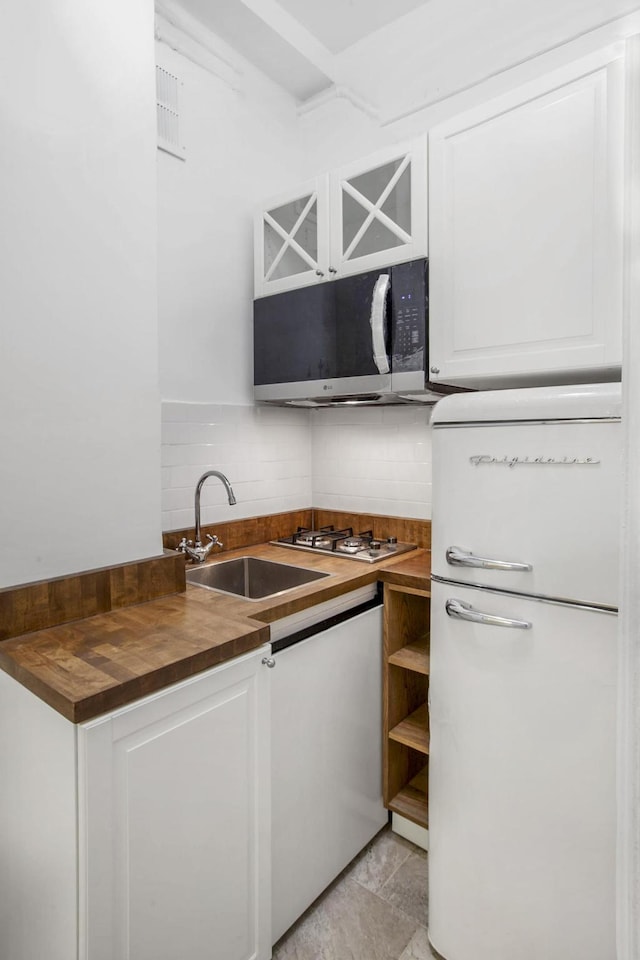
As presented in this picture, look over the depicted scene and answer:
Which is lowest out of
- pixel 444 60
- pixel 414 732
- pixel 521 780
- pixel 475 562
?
pixel 414 732

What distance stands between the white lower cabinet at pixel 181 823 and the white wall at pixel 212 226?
1.23 meters

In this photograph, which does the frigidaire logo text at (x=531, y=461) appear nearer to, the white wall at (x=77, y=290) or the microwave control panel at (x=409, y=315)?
the microwave control panel at (x=409, y=315)

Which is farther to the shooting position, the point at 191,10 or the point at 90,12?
the point at 191,10

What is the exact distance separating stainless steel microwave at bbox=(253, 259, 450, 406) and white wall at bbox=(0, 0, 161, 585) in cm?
68

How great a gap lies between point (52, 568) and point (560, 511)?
4.07 feet

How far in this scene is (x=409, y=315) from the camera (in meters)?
1.76

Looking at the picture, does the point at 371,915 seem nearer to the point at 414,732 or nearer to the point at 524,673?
the point at 414,732

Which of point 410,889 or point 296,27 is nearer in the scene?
point 410,889

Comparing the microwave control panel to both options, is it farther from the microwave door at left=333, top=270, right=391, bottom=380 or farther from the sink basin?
the sink basin

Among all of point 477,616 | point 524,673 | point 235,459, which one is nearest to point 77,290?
point 235,459

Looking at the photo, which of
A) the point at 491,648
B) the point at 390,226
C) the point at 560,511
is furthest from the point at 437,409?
the point at 390,226

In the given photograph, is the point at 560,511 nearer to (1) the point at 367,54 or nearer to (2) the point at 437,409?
(2) the point at 437,409

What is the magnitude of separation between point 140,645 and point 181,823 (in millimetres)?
374

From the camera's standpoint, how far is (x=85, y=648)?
1149mm
